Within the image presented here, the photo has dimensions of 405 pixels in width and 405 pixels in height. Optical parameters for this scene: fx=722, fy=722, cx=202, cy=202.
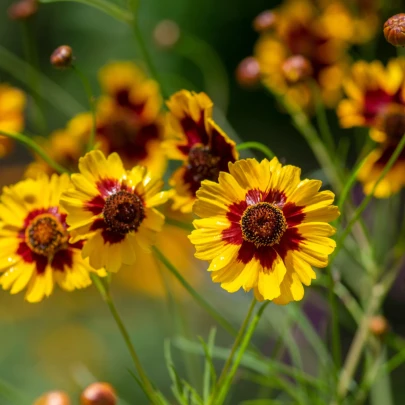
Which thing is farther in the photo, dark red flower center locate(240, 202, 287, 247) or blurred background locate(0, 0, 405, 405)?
blurred background locate(0, 0, 405, 405)

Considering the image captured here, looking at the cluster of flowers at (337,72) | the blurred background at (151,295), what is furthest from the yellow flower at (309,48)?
the blurred background at (151,295)

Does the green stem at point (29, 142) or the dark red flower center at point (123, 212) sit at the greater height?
the green stem at point (29, 142)

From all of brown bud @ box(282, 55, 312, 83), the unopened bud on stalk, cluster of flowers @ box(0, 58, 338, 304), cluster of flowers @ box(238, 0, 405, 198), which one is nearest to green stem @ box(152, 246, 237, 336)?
cluster of flowers @ box(0, 58, 338, 304)

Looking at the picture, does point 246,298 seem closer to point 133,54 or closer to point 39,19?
point 133,54

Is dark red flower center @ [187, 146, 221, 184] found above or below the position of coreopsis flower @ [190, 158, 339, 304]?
above

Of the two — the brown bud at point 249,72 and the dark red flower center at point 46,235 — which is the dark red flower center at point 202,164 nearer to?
the dark red flower center at point 46,235

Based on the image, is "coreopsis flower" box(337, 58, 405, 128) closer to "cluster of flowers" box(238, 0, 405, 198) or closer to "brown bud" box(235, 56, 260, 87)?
"cluster of flowers" box(238, 0, 405, 198)

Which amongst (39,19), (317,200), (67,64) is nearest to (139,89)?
(67,64)
